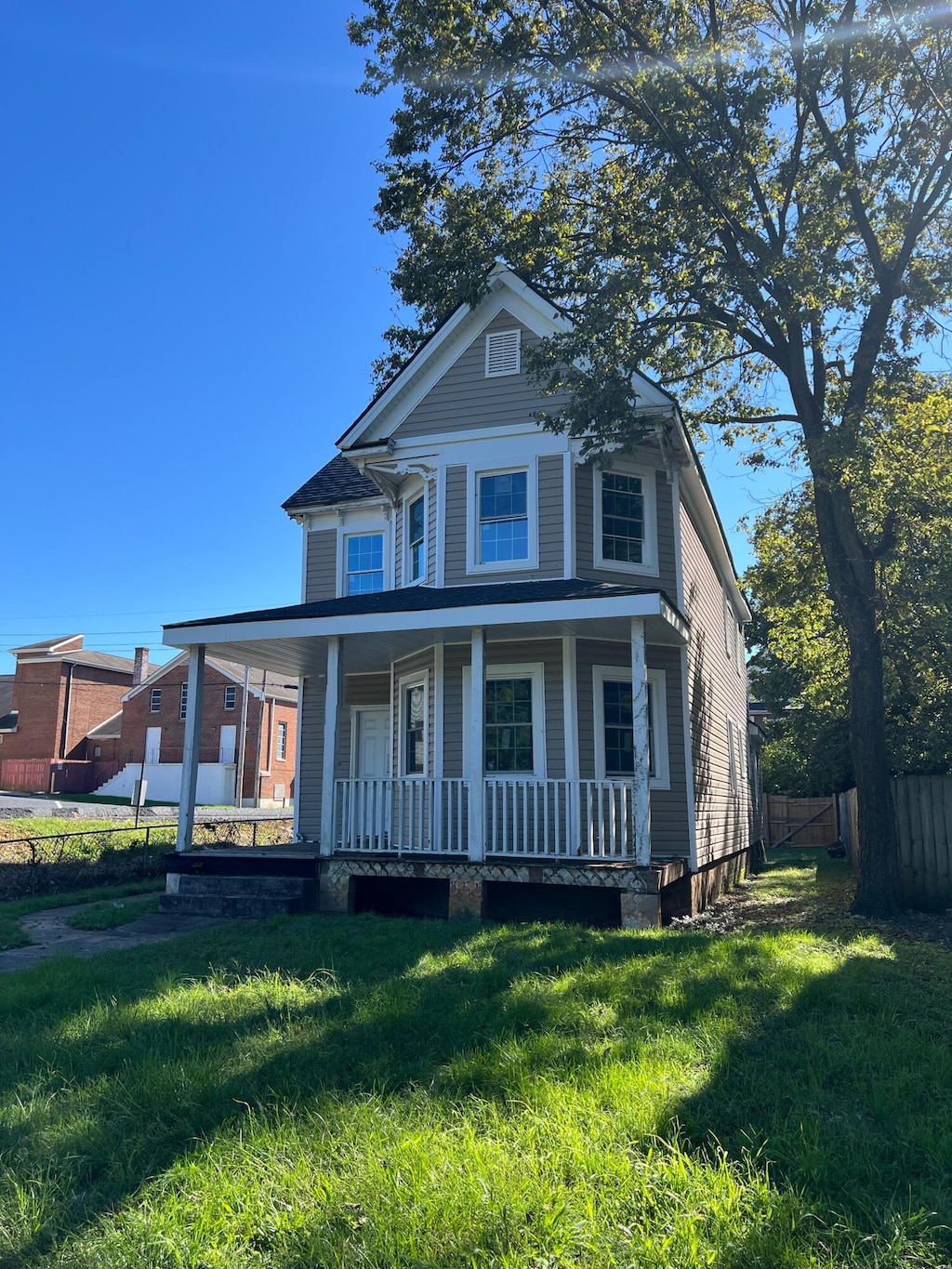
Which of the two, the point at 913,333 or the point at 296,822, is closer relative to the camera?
the point at 913,333

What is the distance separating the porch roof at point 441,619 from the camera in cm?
1037

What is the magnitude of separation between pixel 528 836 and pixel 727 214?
9.21 meters

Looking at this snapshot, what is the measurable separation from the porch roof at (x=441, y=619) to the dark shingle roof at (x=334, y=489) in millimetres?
4262

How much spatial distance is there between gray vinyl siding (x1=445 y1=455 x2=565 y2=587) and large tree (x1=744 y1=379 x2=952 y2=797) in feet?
13.0

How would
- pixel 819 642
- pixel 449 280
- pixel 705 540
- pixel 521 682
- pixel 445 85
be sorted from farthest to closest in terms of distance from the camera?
pixel 819 642 < pixel 705 540 < pixel 449 280 < pixel 445 85 < pixel 521 682

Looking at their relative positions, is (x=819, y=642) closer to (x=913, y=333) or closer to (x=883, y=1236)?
(x=913, y=333)

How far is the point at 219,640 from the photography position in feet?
39.1

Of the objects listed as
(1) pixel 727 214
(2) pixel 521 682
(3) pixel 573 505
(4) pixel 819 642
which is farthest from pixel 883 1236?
(4) pixel 819 642

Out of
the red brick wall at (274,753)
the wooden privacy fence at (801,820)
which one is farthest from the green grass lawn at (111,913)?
the red brick wall at (274,753)

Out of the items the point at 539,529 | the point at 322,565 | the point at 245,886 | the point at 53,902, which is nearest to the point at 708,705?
the point at 539,529

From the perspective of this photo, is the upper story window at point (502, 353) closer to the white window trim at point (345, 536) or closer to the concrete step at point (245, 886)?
the white window trim at point (345, 536)

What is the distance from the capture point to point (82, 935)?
9859mm

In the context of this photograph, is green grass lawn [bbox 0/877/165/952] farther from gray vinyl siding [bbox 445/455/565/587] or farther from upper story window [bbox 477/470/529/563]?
upper story window [bbox 477/470/529/563]

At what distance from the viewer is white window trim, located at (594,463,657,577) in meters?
13.0
